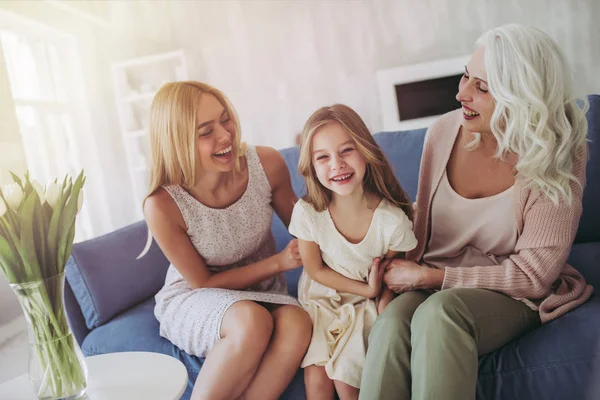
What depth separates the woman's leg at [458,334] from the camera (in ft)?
3.22

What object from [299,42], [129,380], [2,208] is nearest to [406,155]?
[129,380]

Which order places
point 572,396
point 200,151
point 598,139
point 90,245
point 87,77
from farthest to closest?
point 87,77 < point 90,245 < point 598,139 < point 200,151 < point 572,396

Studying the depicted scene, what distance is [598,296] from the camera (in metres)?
1.30

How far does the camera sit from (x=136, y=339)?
60.6 inches

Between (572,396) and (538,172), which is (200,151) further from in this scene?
(572,396)

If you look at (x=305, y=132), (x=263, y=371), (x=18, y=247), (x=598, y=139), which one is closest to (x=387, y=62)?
(x=598, y=139)

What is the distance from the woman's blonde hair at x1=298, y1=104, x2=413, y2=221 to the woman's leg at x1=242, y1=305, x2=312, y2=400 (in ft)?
Answer: 1.07

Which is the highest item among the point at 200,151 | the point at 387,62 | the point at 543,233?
the point at 387,62

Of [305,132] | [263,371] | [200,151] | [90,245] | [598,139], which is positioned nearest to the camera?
[263,371]

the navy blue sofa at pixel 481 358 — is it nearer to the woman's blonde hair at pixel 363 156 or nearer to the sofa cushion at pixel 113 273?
the sofa cushion at pixel 113 273

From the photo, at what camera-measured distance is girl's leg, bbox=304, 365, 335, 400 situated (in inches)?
49.0

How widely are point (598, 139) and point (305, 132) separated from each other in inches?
35.9

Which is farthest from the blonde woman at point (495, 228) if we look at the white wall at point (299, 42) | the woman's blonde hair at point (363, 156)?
the white wall at point (299, 42)

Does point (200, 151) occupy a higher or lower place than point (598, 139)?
higher
